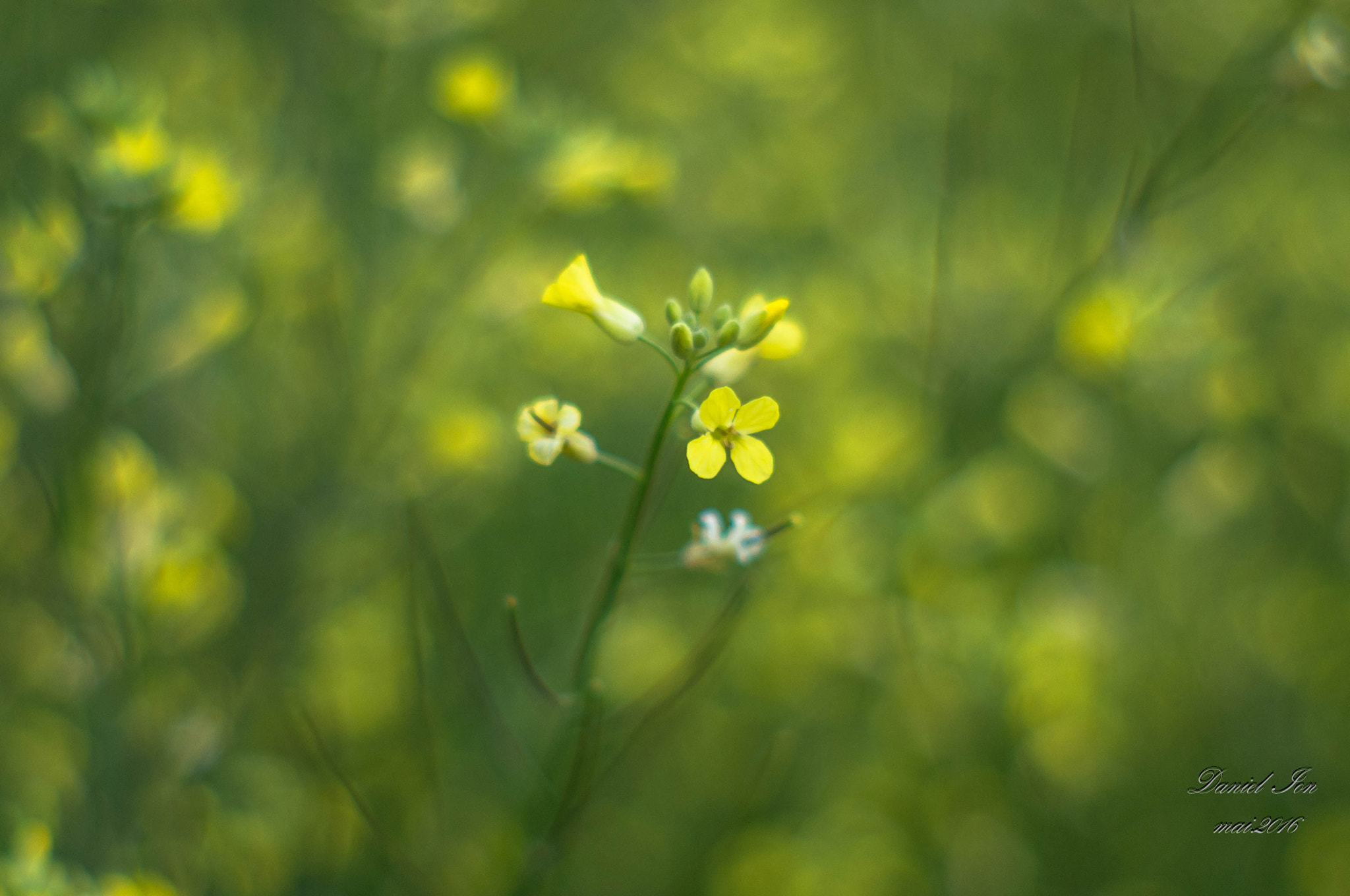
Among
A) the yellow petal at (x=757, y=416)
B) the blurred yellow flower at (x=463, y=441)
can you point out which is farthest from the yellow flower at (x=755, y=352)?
the blurred yellow flower at (x=463, y=441)

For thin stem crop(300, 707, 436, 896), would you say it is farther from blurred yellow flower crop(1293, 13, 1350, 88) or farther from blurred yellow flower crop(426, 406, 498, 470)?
blurred yellow flower crop(1293, 13, 1350, 88)

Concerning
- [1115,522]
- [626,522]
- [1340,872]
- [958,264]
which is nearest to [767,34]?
[958,264]

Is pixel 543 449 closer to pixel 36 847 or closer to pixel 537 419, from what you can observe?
pixel 537 419

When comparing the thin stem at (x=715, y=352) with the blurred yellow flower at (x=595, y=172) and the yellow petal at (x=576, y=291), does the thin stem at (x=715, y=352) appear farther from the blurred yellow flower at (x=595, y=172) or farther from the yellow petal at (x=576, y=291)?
Answer: the blurred yellow flower at (x=595, y=172)

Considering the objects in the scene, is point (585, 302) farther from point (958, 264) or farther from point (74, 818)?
point (958, 264)

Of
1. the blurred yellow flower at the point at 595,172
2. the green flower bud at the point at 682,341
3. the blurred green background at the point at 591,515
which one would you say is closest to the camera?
the green flower bud at the point at 682,341

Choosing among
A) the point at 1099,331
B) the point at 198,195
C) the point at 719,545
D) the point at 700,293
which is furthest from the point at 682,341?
the point at 1099,331
